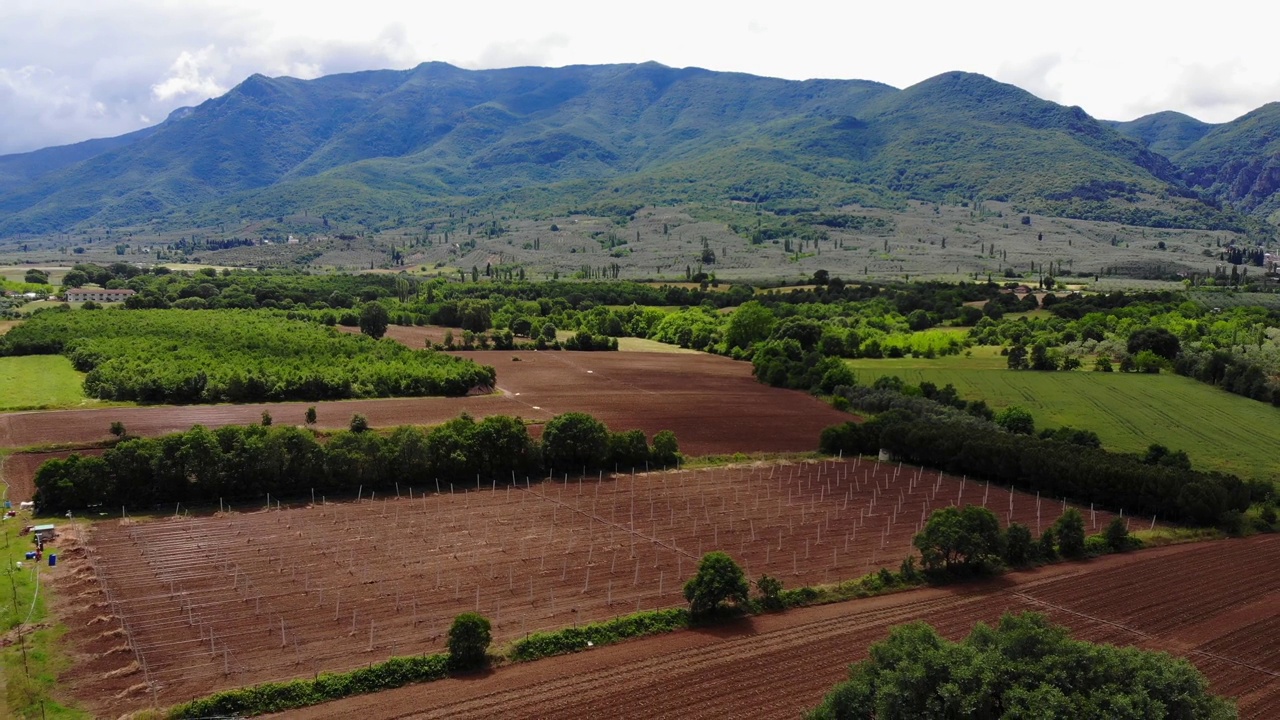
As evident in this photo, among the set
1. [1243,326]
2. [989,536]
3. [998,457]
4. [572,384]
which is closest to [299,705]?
[989,536]

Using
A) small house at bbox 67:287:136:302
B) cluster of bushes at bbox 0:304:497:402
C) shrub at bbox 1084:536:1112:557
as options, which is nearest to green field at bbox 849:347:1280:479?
shrub at bbox 1084:536:1112:557

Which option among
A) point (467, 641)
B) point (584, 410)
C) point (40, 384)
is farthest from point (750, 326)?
point (467, 641)

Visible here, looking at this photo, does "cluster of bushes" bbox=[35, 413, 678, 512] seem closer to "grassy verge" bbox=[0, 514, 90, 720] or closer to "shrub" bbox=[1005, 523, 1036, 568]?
"grassy verge" bbox=[0, 514, 90, 720]

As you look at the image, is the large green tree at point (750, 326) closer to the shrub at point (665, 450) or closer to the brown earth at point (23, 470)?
the shrub at point (665, 450)

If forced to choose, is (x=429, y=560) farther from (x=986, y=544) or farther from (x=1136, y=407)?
(x=1136, y=407)

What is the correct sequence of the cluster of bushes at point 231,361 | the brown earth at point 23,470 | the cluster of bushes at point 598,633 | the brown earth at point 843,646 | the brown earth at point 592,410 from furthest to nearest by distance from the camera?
1. the cluster of bushes at point 231,361
2. the brown earth at point 592,410
3. the brown earth at point 23,470
4. the cluster of bushes at point 598,633
5. the brown earth at point 843,646

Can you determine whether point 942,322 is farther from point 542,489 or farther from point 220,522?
point 220,522

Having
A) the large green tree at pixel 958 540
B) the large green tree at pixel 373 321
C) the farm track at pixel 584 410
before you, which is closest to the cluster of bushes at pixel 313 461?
the farm track at pixel 584 410

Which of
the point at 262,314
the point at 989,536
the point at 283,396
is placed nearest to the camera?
the point at 989,536
